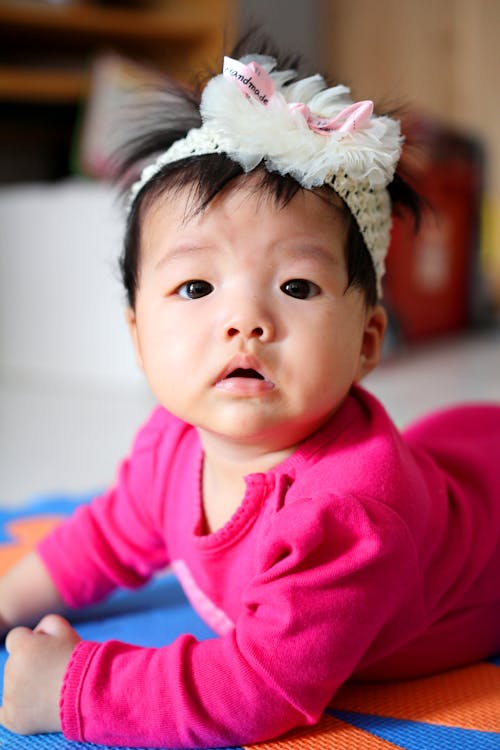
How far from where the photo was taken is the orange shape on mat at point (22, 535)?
3.46 ft

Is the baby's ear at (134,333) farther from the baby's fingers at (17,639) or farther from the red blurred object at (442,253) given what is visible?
the red blurred object at (442,253)

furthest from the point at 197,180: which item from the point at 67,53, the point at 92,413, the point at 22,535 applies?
the point at 67,53

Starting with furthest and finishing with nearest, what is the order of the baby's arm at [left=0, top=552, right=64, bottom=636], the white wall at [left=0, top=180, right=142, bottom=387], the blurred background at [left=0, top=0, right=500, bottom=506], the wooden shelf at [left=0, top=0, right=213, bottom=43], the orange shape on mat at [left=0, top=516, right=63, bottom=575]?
1. the wooden shelf at [left=0, top=0, right=213, bottom=43]
2. the white wall at [left=0, top=180, right=142, bottom=387]
3. the blurred background at [left=0, top=0, right=500, bottom=506]
4. the orange shape on mat at [left=0, top=516, right=63, bottom=575]
5. the baby's arm at [left=0, top=552, right=64, bottom=636]

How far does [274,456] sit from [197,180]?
0.21 meters

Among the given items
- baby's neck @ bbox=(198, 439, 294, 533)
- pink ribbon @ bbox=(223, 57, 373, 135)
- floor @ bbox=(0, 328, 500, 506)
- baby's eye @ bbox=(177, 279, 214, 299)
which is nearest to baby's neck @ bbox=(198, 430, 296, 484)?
baby's neck @ bbox=(198, 439, 294, 533)

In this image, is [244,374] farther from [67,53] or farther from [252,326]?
[67,53]

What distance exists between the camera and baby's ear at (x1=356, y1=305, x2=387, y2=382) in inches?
30.2

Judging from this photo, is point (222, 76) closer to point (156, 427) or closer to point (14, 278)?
point (156, 427)

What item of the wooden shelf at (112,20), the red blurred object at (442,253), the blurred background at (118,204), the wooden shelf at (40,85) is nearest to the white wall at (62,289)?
the blurred background at (118,204)

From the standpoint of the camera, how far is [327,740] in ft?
2.16

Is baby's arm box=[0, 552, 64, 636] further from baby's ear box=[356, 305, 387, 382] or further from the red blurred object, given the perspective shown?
the red blurred object

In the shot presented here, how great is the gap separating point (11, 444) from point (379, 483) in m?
1.20

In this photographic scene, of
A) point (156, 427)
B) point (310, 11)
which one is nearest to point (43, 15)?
point (310, 11)

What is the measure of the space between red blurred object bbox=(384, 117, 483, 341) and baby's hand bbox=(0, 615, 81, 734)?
2.33 metres
